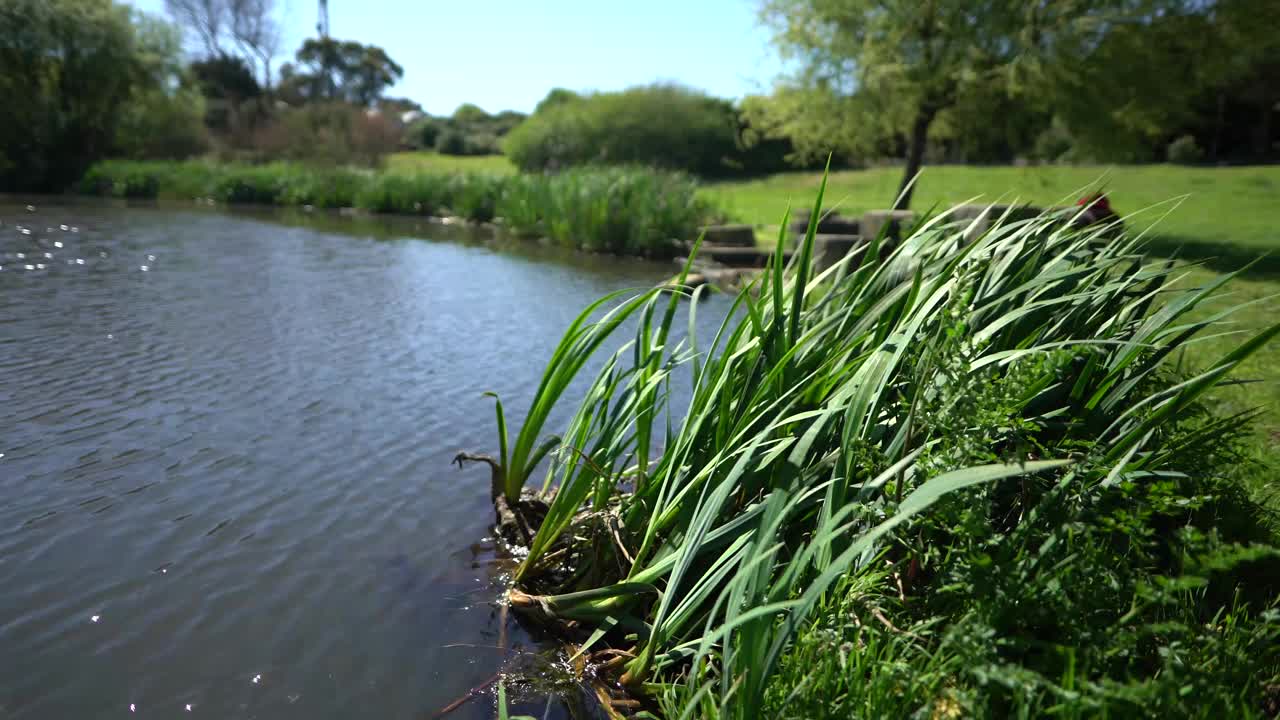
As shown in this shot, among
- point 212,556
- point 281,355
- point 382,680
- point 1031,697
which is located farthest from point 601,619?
A: point 281,355

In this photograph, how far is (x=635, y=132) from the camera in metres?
26.6

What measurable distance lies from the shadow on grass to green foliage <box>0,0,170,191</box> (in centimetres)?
2683

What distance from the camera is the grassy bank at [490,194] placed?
13.9 meters

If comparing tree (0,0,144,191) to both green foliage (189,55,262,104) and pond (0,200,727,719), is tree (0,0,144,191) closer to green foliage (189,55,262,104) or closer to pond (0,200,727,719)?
pond (0,200,727,719)

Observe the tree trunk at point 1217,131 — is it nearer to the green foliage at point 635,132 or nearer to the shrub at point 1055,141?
the shrub at point 1055,141

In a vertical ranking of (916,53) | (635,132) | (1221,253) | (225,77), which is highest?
(225,77)

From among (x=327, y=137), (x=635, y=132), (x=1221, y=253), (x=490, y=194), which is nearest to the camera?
(x=1221, y=253)

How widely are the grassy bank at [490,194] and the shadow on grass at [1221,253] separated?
698 centimetres

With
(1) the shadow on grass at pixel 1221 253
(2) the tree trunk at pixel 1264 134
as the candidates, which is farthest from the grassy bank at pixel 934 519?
(2) the tree trunk at pixel 1264 134

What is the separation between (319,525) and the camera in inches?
147

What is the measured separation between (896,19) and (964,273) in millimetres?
11494

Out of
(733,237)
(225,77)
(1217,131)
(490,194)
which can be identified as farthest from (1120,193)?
(225,77)

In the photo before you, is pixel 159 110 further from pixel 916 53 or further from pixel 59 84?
pixel 916 53

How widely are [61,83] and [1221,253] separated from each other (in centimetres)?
2997
